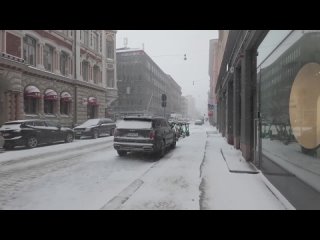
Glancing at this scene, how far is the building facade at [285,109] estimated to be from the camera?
664cm

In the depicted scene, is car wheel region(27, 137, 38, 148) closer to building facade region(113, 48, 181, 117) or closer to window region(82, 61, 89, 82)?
window region(82, 61, 89, 82)

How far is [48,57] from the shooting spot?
2673cm

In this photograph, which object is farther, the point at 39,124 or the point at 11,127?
the point at 39,124

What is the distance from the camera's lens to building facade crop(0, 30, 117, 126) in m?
20.8

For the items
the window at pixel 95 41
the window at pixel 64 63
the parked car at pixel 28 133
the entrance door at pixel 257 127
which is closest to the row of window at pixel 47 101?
the window at pixel 64 63

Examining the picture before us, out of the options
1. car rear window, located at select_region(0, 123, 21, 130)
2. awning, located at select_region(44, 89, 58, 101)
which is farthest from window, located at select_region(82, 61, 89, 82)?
car rear window, located at select_region(0, 123, 21, 130)

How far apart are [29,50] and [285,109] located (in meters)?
22.2

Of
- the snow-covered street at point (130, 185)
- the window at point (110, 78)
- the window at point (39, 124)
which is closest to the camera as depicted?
the snow-covered street at point (130, 185)

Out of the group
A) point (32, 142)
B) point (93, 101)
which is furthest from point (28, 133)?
point (93, 101)

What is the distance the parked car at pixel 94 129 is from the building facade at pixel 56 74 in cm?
489

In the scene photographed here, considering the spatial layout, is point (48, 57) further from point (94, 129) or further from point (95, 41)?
point (94, 129)

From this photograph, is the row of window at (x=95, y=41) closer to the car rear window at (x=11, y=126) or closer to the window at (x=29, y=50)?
the window at (x=29, y=50)

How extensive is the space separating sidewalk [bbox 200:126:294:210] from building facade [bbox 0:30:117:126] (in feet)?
56.6

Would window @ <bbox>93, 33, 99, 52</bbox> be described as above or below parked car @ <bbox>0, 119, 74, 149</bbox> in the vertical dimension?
above
